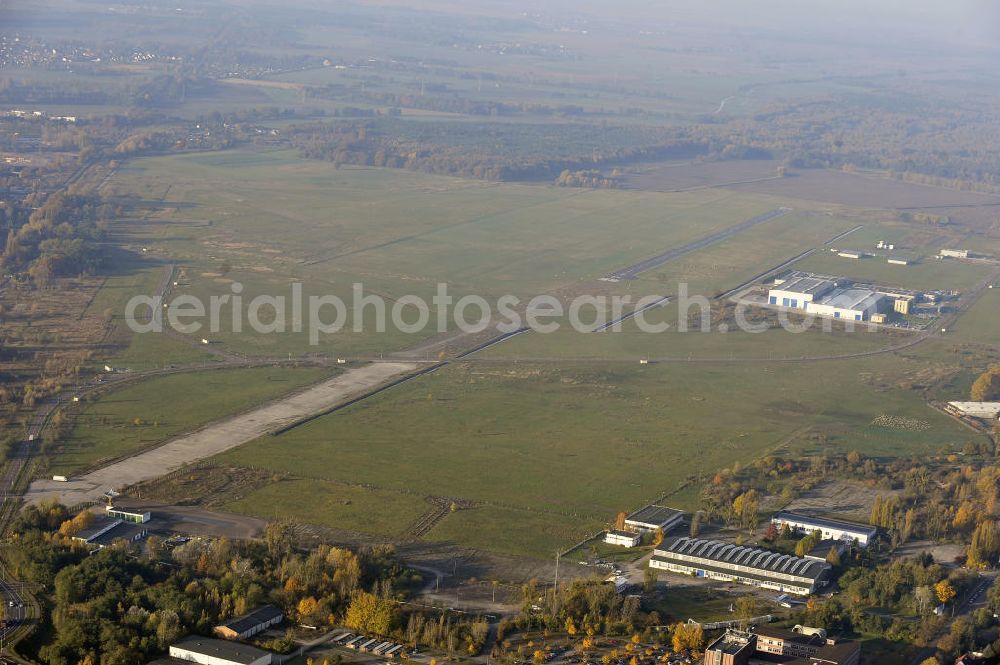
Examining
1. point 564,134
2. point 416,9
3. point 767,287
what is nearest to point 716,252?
point 767,287

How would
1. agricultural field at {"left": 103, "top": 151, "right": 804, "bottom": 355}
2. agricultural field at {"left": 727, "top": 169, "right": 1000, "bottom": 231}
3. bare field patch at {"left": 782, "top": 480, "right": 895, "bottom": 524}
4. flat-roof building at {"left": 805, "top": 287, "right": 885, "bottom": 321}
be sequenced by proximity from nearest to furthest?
bare field patch at {"left": 782, "top": 480, "right": 895, "bottom": 524}
flat-roof building at {"left": 805, "top": 287, "right": 885, "bottom": 321}
agricultural field at {"left": 103, "top": 151, "right": 804, "bottom": 355}
agricultural field at {"left": 727, "top": 169, "right": 1000, "bottom": 231}

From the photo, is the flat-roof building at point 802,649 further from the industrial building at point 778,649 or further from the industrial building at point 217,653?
the industrial building at point 217,653

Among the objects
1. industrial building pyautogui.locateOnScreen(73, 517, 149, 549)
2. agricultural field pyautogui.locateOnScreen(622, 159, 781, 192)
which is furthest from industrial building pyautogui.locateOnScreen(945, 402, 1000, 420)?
agricultural field pyautogui.locateOnScreen(622, 159, 781, 192)

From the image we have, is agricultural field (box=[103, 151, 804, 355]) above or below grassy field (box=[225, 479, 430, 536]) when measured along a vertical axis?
above

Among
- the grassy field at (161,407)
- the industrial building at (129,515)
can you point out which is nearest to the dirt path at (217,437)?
the grassy field at (161,407)

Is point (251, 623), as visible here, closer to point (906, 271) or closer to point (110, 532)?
point (110, 532)

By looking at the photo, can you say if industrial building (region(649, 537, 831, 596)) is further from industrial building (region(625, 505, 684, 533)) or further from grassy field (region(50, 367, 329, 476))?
grassy field (region(50, 367, 329, 476))

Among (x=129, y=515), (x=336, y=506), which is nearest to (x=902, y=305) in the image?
(x=336, y=506)
